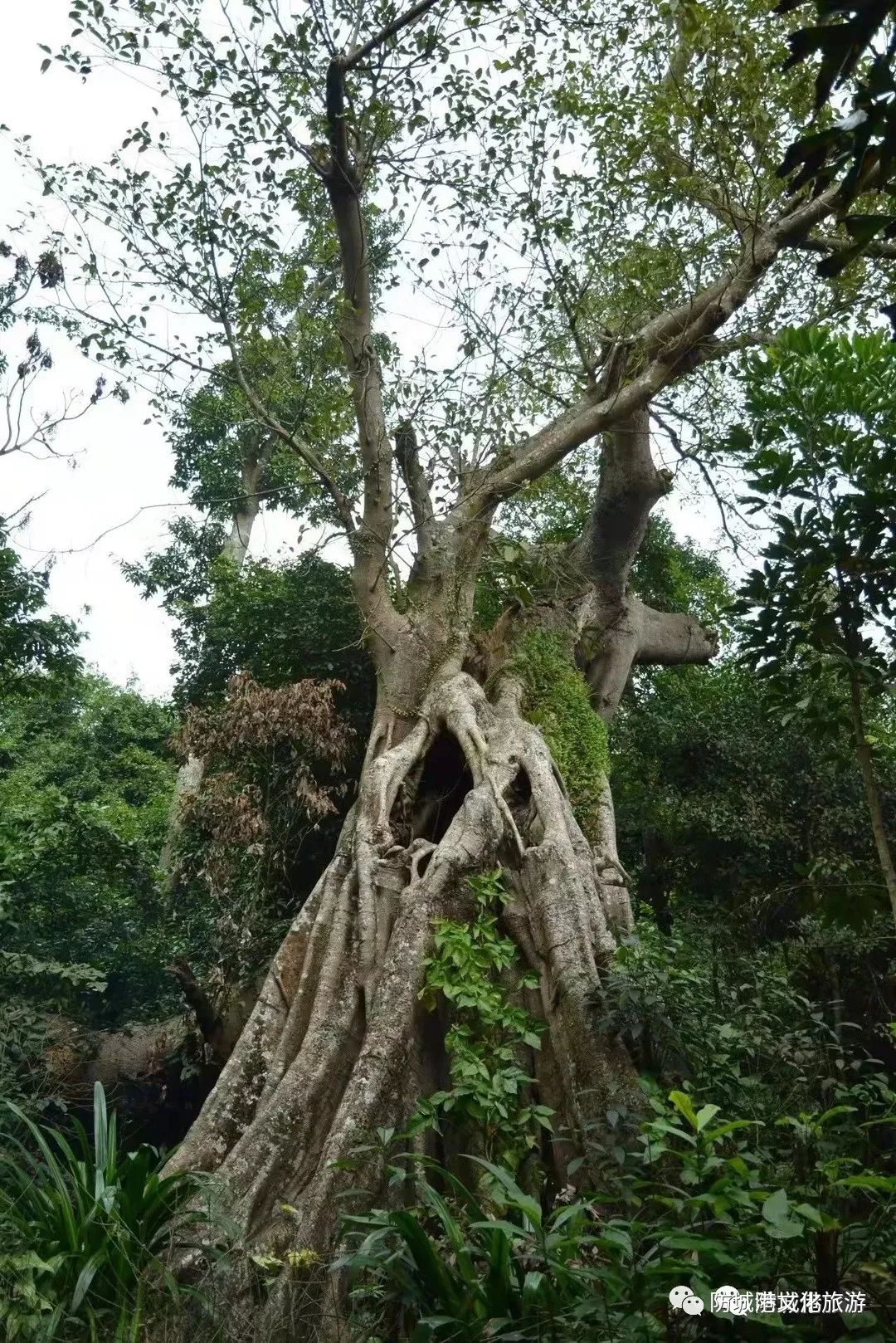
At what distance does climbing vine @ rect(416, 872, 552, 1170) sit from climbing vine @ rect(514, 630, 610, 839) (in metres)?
2.48

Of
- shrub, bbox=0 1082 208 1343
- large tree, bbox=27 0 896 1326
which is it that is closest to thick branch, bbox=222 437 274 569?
large tree, bbox=27 0 896 1326

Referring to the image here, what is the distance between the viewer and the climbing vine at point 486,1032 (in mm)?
4930

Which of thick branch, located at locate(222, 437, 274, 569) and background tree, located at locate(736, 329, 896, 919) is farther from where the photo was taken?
thick branch, located at locate(222, 437, 274, 569)

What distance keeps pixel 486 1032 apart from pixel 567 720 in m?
3.87

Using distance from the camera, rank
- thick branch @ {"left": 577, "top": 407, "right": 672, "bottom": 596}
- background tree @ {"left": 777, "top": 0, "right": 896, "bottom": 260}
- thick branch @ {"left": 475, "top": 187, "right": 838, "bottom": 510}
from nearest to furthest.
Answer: background tree @ {"left": 777, "top": 0, "right": 896, "bottom": 260}
thick branch @ {"left": 475, "top": 187, "right": 838, "bottom": 510}
thick branch @ {"left": 577, "top": 407, "right": 672, "bottom": 596}

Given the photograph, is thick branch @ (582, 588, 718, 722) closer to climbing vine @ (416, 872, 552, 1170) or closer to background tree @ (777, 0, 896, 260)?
climbing vine @ (416, 872, 552, 1170)

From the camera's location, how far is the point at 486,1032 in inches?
219

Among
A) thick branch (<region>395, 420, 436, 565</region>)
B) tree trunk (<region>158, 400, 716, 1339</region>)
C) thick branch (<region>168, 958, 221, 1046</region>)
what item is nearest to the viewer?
tree trunk (<region>158, 400, 716, 1339</region>)

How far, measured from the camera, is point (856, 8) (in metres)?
2.18

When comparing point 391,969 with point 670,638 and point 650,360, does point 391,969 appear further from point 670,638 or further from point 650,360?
point 670,638

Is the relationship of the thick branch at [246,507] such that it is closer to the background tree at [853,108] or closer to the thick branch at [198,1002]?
the thick branch at [198,1002]

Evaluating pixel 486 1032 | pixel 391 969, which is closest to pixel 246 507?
pixel 391 969

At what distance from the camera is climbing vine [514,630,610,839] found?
866cm

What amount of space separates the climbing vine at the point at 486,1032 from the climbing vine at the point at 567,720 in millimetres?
2482
